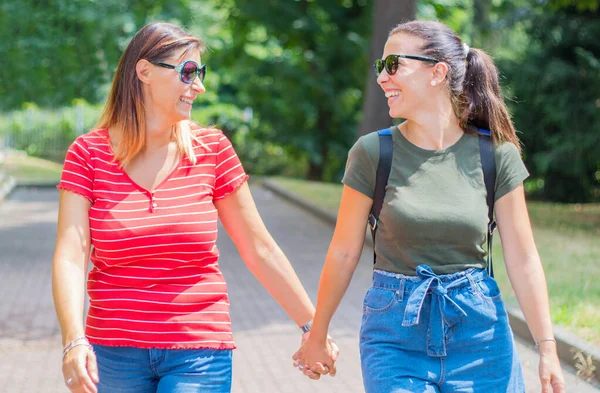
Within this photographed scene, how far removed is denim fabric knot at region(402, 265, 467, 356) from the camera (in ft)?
10.4

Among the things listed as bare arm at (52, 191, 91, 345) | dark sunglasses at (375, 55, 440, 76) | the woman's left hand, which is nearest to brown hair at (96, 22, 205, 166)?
bare arm at (52, 191, 91, 345)

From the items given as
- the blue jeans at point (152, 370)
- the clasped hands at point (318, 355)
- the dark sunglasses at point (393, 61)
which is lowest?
the clasped hands at point (318, 355)

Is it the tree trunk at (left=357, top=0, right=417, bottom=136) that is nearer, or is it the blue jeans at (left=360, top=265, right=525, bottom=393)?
the blue jeans at (left=360, top=265, right=525, bottom=393)

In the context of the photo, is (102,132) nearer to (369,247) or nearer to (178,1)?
(369,247)

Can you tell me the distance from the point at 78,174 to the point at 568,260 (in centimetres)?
887

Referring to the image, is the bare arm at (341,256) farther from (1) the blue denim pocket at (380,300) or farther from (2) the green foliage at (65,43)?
(2) the green foliage at (65,43)

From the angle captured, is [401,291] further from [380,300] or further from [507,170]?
[507,170]

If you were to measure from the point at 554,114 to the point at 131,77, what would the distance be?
636 inches

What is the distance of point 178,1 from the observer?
798 inches

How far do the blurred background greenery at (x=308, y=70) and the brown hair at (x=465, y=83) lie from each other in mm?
9520

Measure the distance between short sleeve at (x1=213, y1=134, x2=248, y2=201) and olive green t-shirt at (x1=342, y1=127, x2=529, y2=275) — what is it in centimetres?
38

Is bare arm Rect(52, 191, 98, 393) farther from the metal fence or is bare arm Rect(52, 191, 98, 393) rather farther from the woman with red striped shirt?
the metal fence

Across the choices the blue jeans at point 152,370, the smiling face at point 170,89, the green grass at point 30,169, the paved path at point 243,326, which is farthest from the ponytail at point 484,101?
the green grass at point 30,169

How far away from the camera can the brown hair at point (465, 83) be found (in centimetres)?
347
